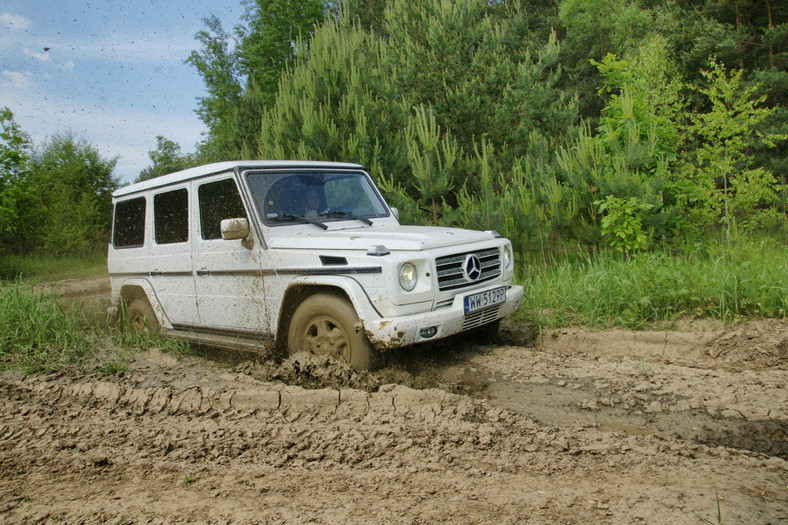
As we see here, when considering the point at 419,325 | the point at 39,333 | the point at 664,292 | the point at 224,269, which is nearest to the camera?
the point at 419,325

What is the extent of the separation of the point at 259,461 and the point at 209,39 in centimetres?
4052

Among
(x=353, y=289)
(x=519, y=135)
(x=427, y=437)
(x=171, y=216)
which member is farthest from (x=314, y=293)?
(x=519, y=135)

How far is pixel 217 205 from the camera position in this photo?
4887mm

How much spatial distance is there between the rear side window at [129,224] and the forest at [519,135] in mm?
3315

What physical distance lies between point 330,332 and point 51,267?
17.5 meters

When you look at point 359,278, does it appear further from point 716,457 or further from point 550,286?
point 550,286

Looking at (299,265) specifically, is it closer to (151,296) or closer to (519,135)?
(151,296)

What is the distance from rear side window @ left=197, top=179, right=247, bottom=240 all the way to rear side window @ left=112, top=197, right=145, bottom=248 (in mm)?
1129

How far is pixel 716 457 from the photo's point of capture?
2.71 meters

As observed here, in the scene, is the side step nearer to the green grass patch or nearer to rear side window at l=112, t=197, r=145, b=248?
rear side window at l=112, t=197, r=145, b=248

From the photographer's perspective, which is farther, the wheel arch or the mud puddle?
the wheel arch

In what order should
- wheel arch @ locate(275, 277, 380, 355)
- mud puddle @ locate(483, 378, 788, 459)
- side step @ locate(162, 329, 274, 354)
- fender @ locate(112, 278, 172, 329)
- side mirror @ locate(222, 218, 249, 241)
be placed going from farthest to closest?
fender @ locate(112, 278, 172, 329), side step @ locate(162, 329, 274, 354), side mirror @ locate(222, 218, 249, 241), wheel arch @ locate(275, 277, 380, 355), mud puddle @ locate(483, 378, 788, 459)

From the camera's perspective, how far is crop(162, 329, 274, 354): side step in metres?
4.56

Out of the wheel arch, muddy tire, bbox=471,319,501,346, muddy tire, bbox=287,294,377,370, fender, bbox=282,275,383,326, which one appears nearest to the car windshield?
the wheel arch
